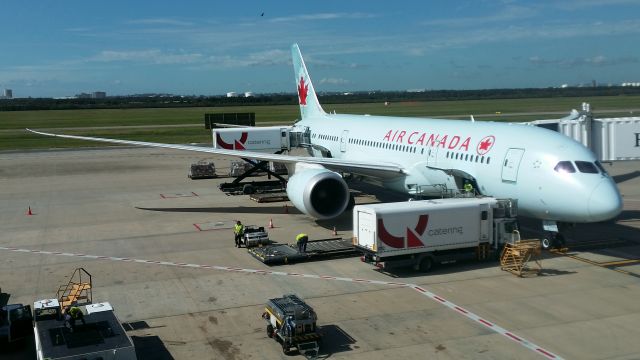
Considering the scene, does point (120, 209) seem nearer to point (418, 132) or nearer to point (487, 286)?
point (418, 132)

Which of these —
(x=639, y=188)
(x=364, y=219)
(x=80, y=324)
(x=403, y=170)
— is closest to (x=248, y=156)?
(x=403, y=170)

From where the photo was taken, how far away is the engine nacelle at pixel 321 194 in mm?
21766

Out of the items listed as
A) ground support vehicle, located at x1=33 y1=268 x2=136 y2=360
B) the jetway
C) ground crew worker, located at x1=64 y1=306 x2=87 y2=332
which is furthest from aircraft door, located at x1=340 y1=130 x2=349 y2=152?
ground crew worker, located at x1=64 y1=306 x2=87 y2=332

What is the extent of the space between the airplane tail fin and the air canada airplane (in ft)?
25.3

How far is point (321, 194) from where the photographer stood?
72.8ft

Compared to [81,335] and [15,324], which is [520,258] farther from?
[15,324]

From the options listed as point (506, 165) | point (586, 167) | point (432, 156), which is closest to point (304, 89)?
point (432, 156)

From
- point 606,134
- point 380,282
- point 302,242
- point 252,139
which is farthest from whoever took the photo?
point 252,139

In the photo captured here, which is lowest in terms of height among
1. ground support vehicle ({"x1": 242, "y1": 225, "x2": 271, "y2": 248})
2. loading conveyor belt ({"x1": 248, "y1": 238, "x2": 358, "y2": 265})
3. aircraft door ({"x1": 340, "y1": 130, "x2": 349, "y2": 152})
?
loading conveyor belt ({"x1": 248, "y1": 238, "x2": 358, "y2": 265})

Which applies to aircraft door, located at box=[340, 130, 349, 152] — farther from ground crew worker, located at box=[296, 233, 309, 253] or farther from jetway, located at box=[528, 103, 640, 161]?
ground crew worker, located at box=[296, 233, 309, 253]

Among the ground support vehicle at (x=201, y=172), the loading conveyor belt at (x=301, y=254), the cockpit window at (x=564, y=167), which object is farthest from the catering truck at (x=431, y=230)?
the ground support vehicle at (x=201, y=172)

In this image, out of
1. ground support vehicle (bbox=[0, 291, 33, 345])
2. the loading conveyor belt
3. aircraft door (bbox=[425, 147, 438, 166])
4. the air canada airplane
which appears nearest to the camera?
ground support vehicle (bbox=[0, 291, 33, 345])

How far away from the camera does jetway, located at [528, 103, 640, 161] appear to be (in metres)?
25.0

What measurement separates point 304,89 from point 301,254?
21621 millimetres
